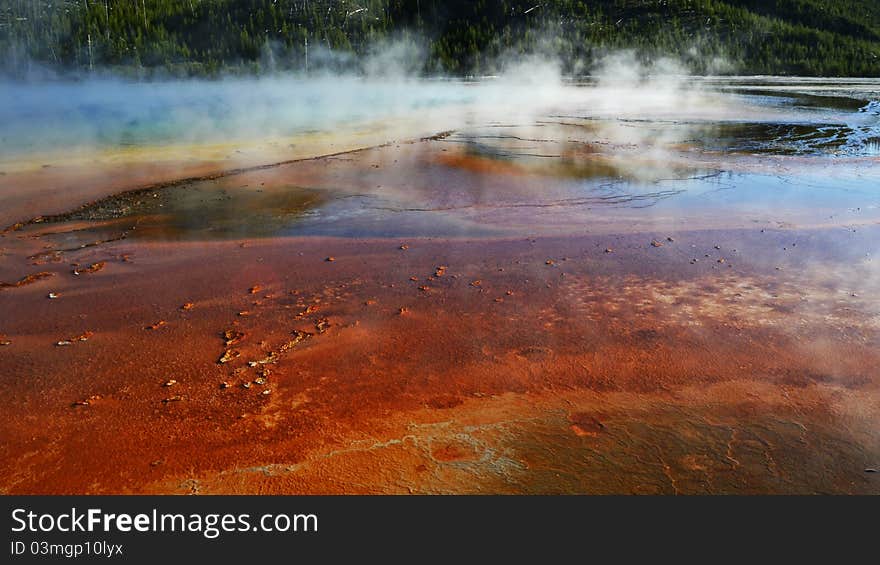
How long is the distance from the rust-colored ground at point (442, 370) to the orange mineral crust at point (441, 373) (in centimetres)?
2

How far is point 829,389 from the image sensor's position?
4.07m

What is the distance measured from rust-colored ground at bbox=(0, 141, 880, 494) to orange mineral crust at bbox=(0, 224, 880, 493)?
0.02 m

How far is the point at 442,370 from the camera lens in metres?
4.37

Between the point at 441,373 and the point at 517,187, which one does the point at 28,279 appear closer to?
the point at 441,373

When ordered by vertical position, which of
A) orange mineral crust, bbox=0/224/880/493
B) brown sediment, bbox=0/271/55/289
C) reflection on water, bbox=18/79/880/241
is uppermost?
reflection on water, bbox=18/79/880/241

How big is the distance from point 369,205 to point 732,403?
600cm

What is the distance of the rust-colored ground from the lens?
10.9ft

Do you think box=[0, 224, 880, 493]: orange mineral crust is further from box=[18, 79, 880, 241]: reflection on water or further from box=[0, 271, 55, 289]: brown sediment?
box=[18, 79, 880, 241]: reflection on water

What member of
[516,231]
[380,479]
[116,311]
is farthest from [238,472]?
[516,231]

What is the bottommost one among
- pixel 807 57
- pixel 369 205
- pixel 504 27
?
pixel 369 205

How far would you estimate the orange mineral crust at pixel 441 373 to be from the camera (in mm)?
3322

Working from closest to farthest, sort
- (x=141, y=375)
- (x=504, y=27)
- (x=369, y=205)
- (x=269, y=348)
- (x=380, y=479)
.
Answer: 1. (x=380, y=479)
2. (x=141, y=375)
3. (x=269, y=348)
4. (x=369, y=205)
5. (x=504, y=27)

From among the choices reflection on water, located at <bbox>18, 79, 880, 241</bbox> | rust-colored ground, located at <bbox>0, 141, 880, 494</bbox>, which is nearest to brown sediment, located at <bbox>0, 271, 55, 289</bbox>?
rust-colored ground, located at <bbox>0, 141, 880, 494</bbox>

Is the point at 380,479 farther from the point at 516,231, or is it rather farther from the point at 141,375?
the point at 516,231
